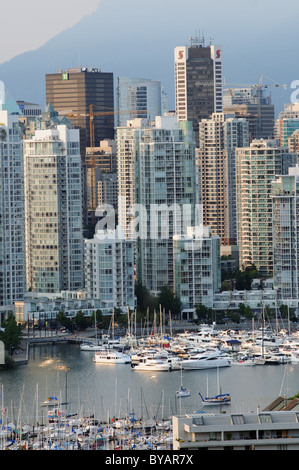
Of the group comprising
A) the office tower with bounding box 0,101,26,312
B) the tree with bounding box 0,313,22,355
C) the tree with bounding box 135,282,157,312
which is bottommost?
the tree with bounding box 0,313,22,355

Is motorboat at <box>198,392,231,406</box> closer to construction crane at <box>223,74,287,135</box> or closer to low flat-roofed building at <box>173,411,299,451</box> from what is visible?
low flat-roofed building at <box>173,411,299,451</box>

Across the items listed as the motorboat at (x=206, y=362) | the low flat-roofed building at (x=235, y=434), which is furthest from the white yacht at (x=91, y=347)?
the low flat-roofed building at (x=235, y=434)

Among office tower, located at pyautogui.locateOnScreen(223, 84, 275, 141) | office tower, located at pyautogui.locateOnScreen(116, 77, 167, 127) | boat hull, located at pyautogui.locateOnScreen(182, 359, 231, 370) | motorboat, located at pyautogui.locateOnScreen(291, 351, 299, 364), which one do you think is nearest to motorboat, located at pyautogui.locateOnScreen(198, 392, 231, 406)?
boat hull, located at pyautogui.locateOnScreen(182, 359, 231, 370)

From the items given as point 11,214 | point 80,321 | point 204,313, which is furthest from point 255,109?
point 80,321

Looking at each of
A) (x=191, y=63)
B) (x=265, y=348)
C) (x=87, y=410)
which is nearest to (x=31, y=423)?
(x=87, y=410)

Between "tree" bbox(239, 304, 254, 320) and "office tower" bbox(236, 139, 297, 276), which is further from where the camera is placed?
"office tower" bbox(236, 139, 297, 276)

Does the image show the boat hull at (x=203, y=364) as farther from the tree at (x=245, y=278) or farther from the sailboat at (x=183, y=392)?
the tree at (x=245, y=278)

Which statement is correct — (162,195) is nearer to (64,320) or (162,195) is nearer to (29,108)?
(64,320)
